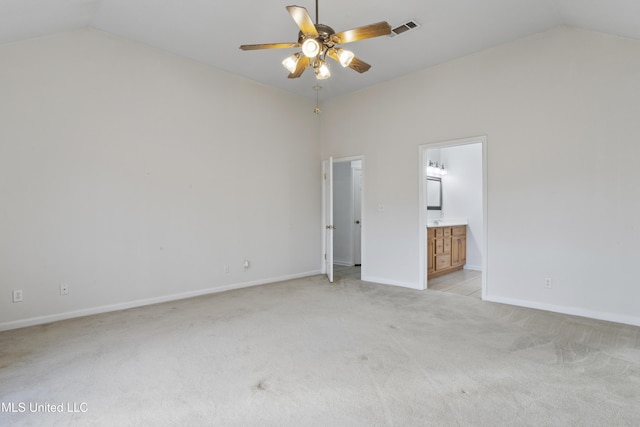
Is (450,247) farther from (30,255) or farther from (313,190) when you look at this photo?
(30,255)

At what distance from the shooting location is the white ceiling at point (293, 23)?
3.03m

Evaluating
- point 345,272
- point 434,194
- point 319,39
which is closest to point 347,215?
point 345,272

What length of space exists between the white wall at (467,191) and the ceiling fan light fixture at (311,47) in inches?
192

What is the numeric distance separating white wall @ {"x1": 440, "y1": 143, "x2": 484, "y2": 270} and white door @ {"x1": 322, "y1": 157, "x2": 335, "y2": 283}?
264 centimetres

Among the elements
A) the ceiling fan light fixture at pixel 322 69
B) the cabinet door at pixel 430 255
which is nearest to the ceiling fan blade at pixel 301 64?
the ceiling fan light fixture at pixel 322 69

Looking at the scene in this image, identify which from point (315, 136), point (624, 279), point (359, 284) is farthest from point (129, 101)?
point (624, 279)

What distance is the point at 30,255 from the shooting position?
327cm

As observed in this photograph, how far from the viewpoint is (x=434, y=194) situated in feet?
A: 22.9

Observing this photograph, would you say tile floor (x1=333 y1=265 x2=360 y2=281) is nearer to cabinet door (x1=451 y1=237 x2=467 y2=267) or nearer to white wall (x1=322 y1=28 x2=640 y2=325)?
white wall (x1=322 y1=28 x2=640 y2=325)

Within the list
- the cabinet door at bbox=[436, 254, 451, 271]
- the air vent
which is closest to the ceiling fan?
the air vent

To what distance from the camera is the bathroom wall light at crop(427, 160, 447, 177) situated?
6.82 meters

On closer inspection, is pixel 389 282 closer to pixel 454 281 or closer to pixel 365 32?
pixel 454 281

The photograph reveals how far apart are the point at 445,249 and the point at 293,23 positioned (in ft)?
14.2

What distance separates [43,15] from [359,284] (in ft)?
15.5
